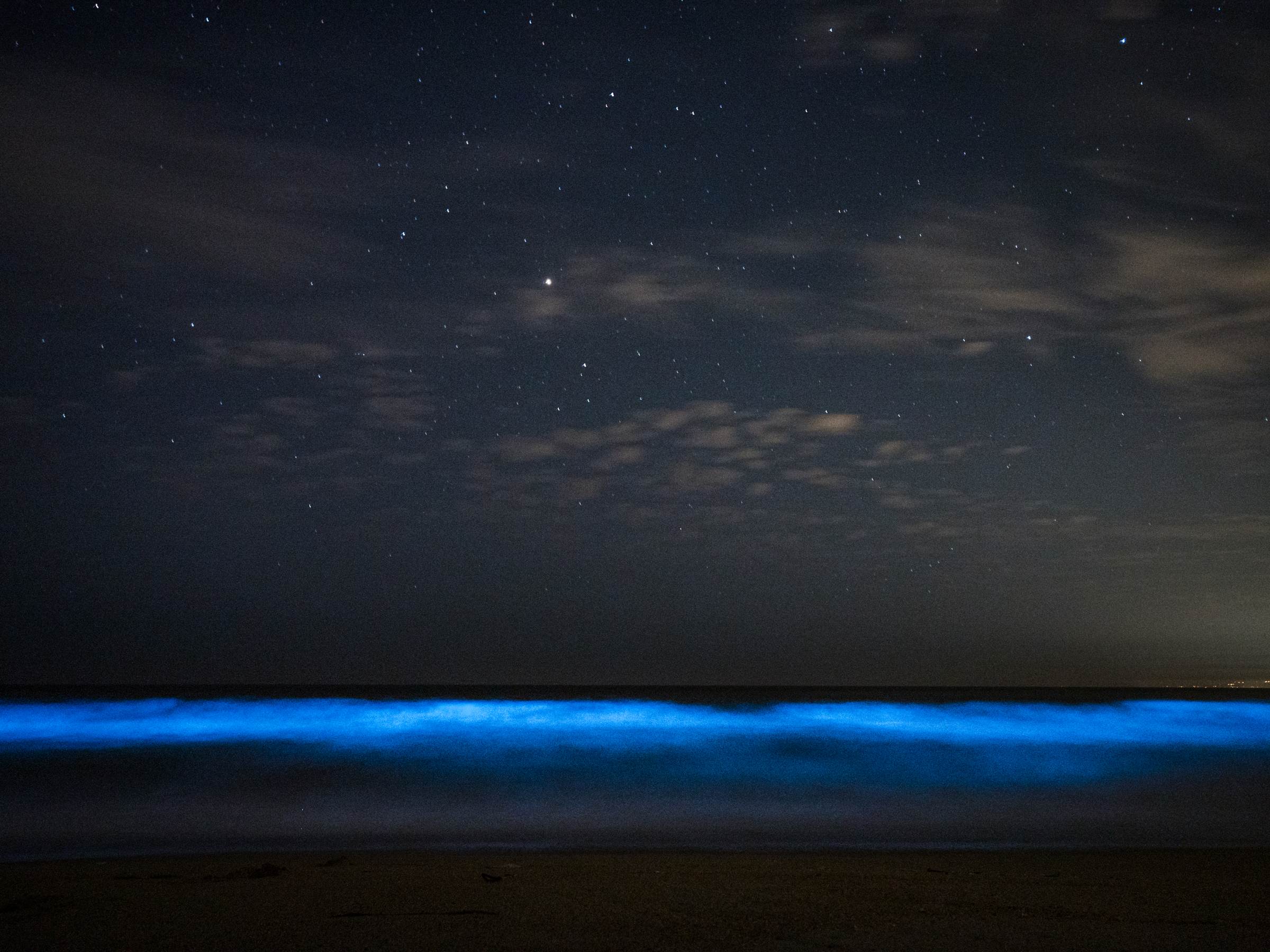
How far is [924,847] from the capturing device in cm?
513

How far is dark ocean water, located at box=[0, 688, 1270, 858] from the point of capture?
5680 millimetres

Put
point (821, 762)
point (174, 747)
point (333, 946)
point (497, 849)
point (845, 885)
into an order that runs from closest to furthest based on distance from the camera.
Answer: point (333, 946) < point (845, 885) < point (497, 849) < point (821, 762) < point (174, 747)

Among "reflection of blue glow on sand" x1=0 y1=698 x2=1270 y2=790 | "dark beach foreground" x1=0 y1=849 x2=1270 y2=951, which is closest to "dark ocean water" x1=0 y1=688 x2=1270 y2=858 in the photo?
"reflection of blue glow on sand" x1=0 y1=698 x2=1270 y2=790

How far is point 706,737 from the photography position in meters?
14.5

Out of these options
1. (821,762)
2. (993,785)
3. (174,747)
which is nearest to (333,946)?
(993,785)

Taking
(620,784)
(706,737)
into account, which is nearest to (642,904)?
(620,784)

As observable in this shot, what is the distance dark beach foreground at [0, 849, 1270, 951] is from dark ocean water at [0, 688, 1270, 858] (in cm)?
108

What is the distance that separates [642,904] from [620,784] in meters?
5.10

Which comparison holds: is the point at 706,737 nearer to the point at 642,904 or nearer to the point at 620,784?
the point at 620,784

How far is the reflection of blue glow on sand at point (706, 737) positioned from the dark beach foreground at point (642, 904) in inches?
167

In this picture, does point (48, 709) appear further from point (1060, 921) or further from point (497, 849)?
point (1060, 921)

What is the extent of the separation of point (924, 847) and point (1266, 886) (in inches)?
71.5

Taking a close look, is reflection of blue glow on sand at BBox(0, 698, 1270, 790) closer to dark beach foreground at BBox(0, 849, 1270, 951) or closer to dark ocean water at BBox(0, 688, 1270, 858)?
dark ocean water at BBox(0, 688, 1270, 858)

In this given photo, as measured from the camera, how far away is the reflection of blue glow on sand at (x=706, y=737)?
9.39 meters
